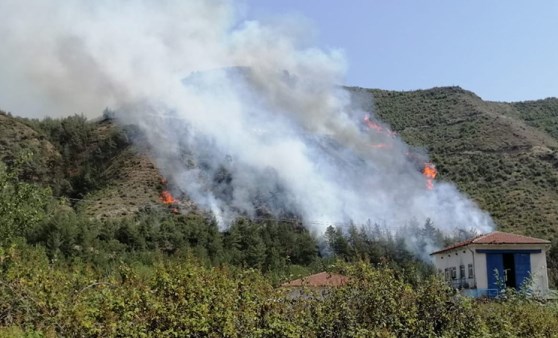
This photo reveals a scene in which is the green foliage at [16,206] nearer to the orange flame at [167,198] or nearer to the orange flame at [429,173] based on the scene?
the orange flame at [167,198]

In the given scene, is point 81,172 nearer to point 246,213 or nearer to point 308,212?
point 246,213

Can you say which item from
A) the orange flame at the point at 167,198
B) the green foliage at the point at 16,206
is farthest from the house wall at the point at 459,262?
the orange flame at the point at 167,198

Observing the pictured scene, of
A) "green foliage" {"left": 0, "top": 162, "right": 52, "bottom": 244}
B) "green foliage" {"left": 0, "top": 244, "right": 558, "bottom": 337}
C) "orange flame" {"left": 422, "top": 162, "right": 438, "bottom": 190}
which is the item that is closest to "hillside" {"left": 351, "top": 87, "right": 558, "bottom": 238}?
"orange flame" {"left": 422, "top": 162, "right": 438, "bottom": 190}

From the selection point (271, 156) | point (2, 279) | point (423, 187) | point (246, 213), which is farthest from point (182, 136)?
point (2, 279)

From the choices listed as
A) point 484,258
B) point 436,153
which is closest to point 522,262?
point 484,258

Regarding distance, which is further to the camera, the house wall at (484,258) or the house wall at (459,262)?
the house wall at (459,262)

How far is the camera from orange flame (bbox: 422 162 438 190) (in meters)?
84.7

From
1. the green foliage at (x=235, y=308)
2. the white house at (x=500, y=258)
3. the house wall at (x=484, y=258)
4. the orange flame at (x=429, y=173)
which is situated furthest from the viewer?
the orange flame at (x=429, y=173)

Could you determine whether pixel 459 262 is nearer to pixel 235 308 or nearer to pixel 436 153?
pixel 235 308

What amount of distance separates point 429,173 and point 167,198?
3610 cm

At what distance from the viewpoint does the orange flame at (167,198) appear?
78.9m

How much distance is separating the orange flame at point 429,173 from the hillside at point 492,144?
1.32 m

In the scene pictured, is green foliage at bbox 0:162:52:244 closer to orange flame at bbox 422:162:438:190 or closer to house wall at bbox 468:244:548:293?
house wall at bbox 468:244:548:293

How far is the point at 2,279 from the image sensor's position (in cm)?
881
